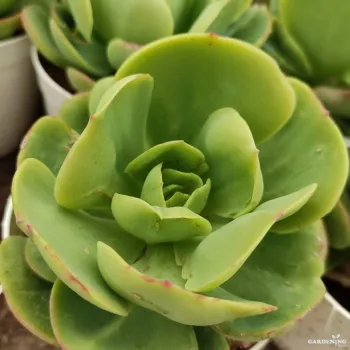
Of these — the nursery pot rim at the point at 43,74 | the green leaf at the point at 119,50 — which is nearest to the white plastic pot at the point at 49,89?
the nursery pot rim at the point at 43,74

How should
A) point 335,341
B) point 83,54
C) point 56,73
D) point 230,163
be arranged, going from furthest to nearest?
point 56,73, point 83,54, point 335,341, point 230,163

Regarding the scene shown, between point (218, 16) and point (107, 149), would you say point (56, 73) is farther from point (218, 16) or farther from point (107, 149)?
point (107, 149)

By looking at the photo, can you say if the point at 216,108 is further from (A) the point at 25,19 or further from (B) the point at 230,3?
(A) the point at 25,19

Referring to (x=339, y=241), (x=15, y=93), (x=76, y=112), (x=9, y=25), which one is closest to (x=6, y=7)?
(x=9, y=25)

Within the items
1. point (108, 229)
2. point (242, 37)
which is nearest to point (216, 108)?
point (108, 229)

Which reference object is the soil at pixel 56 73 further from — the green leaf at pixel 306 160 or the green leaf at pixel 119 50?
the green leaf at pixel 306 160

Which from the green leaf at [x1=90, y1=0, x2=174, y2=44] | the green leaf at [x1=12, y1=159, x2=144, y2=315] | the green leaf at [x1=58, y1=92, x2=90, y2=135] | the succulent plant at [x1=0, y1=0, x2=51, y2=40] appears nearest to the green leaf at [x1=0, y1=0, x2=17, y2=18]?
the succulent plant at [x1=0, y1=0, x2=51, y2=40]

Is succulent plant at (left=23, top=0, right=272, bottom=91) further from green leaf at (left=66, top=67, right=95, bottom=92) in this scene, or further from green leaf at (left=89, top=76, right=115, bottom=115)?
green leaf at (left=89, top=76, right=115, bottom=115)
